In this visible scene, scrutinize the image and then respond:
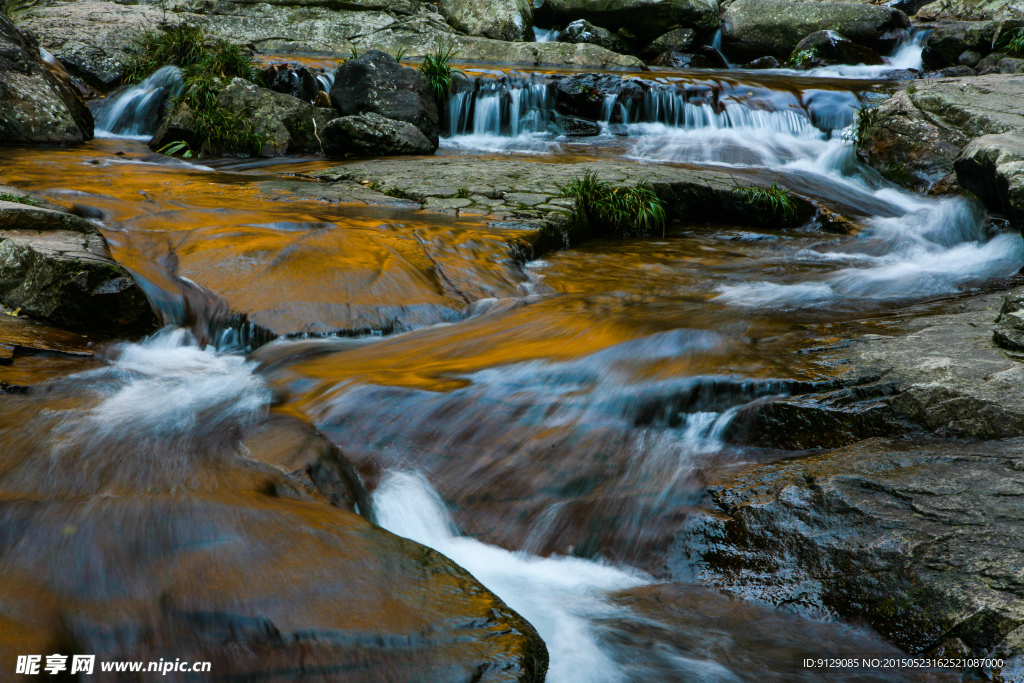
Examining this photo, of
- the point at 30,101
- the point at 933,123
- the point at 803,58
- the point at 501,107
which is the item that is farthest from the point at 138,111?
the point at 803,58

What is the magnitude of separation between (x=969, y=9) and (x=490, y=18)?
11.1m

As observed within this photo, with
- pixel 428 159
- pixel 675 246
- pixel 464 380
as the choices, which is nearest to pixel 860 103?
pixel 675 246

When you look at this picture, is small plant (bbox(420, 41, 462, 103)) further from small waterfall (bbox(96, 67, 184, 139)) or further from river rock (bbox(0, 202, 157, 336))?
river rock (bbox(0, 202, 157, 336))

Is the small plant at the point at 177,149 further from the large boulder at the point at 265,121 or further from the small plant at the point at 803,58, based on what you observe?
the small plant at the point at 803,58

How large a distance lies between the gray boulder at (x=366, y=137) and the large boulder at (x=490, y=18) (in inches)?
344

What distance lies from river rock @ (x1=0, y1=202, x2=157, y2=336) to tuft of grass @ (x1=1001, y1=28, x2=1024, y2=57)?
14099 millimetres

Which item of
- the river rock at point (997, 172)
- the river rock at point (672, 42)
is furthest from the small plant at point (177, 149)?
the river rock at point (672, 42)

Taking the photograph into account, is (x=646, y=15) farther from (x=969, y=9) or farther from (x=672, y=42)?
(x=969, y=9)

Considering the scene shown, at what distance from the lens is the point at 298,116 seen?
8719mm

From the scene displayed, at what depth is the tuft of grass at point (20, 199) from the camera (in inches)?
166

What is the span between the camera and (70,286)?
3.53 meters

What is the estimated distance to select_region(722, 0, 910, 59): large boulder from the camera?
47.0ft

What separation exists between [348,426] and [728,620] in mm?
1736

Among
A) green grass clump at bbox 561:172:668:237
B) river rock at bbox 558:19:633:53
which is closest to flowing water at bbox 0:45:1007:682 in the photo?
green grass clump at bbox 561:172:668:237
